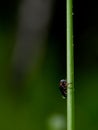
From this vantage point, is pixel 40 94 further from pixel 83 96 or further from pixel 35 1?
pixel 35 1

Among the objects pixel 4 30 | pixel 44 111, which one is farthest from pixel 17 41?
pixel 44 111

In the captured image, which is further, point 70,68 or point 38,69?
point 38,69

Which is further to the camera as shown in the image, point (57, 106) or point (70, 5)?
point (57, 106)

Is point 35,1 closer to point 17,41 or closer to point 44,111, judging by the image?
point 17,41

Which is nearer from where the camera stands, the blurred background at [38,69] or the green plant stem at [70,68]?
the green plant stem at [70,68]

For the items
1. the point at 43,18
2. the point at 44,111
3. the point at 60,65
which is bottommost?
the point at 44,111

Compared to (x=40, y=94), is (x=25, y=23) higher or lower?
higher

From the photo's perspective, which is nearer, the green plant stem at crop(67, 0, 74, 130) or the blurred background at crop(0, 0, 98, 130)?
the green plant stem at crop(67, 0, 74, 130)
